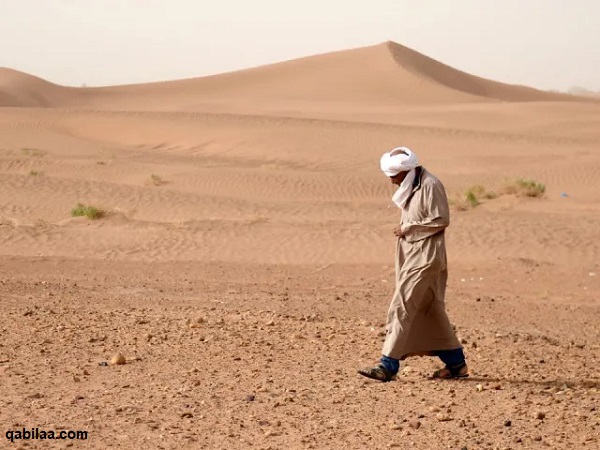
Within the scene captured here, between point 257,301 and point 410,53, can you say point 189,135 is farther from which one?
point 410,53

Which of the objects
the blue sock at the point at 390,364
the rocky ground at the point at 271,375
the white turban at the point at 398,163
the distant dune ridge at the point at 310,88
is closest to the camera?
the rocky ground at the point at 271,375

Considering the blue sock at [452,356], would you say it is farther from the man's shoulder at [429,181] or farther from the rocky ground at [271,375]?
the man's shoulder at [429,181]

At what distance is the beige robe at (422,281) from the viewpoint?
668 cm

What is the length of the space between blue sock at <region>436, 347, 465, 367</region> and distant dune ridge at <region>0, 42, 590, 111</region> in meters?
56.6

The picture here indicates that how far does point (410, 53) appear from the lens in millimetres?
89812

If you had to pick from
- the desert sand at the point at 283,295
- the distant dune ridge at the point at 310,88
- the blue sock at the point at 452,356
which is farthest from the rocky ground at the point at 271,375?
the distant dune ridge at the point at 310,88

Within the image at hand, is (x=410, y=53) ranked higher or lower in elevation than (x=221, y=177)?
higher

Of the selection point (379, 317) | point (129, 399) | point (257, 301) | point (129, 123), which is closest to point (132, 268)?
point (257, 301)

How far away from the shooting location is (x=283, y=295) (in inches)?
463

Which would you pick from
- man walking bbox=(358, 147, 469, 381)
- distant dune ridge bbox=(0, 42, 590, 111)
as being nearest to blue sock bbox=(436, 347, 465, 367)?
man walking bbox=(358, 147, 469, 381)

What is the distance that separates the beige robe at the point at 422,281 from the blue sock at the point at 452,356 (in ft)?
0.14

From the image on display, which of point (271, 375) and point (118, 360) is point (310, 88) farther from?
point (271, 375)

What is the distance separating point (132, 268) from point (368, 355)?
7009mm

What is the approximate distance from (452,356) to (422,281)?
59 cm
